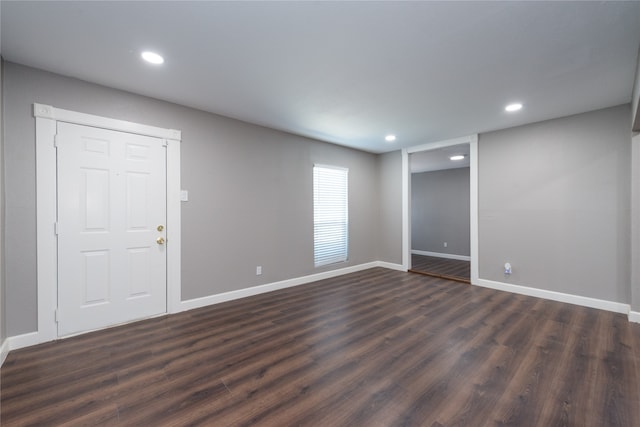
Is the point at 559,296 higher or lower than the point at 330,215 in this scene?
lower

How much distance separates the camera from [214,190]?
3730mm

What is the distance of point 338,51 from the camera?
226 centimetres

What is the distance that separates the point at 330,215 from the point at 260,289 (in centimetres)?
195

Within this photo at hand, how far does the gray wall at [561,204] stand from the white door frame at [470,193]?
0.10 metres

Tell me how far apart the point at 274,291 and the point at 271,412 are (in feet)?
8.62

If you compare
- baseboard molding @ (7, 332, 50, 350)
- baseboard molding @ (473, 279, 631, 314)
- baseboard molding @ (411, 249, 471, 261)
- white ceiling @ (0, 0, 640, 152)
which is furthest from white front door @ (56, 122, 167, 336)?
baseboard molding @ (411, 249, 471, 261)

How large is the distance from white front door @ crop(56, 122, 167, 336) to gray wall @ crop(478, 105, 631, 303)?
4.94 metres

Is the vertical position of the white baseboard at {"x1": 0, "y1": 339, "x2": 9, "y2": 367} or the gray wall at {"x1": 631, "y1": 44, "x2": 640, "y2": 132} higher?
the gray wall at {"x1": 631, "y1": 44, "x2": 640, "y2": 132}

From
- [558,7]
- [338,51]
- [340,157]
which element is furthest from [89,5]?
A: [340,157]

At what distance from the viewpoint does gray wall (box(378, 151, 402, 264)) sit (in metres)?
5.88

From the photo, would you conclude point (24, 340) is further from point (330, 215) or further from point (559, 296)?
point (559, 296)

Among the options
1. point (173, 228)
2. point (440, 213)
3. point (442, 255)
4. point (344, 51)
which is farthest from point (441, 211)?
point (173, 228)

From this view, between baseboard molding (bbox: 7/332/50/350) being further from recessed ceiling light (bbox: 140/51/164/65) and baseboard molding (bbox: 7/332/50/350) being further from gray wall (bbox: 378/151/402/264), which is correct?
gray wall (bbox: 378/151/402/264)

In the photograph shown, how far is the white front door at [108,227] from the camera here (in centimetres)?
273
